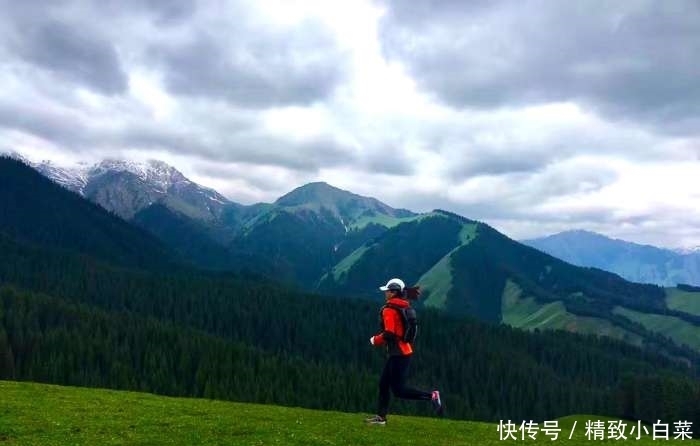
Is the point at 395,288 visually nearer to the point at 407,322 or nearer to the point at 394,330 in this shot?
the point at 407,322

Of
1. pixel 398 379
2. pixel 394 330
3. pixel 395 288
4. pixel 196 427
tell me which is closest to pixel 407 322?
pixel 394 330

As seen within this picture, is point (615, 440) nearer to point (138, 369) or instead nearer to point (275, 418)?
point (275, 418)

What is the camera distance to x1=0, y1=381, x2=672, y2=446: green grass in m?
25.8

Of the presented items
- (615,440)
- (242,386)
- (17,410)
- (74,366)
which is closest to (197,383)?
(242,386)

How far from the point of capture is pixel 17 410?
32094 mm

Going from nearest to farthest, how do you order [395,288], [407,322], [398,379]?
[407,322] → [395,288] → [398,379]

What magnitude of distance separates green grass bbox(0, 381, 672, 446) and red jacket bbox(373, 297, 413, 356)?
13.9ft

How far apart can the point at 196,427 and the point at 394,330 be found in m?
11.6

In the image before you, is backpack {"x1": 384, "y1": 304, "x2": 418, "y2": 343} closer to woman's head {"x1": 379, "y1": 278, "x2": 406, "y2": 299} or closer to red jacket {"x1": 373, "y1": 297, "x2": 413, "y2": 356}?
red jacket {"x1": 373, "y1": 297, "x2": 413, "y2": 356}

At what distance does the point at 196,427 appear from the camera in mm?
28922

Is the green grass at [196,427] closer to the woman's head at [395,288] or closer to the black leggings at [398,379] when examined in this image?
the black leggings at [398,379]

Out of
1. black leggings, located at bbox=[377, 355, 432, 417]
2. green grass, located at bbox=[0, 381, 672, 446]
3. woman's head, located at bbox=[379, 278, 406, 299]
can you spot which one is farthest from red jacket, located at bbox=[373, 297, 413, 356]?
green grass, located at bbox=[0, 381, 672, 446]

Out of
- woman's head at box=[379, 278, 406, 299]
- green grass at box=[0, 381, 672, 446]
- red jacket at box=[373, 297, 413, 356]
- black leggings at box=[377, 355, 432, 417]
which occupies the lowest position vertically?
green grass at box=[0, 381, 672, 446]

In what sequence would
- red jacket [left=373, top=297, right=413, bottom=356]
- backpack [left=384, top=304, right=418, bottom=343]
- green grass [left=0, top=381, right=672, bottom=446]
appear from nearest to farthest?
green grass [left=0, top=381, right=672, bottom=446] → red jacket [left=373, top=297, right=413, bottom=356] → backpack [left=384, top=304, right=418, bottom=343]
